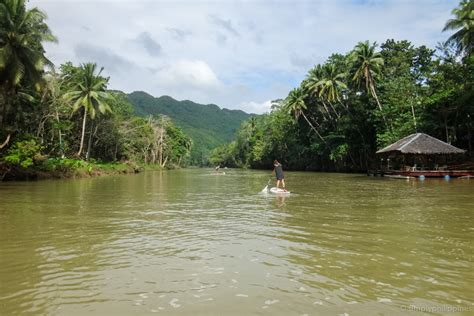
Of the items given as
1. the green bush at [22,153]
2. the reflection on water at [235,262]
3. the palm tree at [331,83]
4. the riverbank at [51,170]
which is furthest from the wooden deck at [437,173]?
the green bush at [22,153]

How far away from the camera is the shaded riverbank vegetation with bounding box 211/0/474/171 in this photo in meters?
37.0

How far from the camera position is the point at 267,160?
8519 cm

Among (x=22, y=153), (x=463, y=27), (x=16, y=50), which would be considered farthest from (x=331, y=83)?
(x=22, y=153)

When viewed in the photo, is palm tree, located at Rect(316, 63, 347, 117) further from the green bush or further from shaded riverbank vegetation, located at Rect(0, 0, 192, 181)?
the green bush

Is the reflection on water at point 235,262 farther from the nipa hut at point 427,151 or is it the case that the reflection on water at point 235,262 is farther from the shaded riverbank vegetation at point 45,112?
the nipa hut at point 427,151

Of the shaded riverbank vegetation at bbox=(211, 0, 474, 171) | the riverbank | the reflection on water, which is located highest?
the shaded riverbank vegetation at bbox=(211, 0, 474, 171)

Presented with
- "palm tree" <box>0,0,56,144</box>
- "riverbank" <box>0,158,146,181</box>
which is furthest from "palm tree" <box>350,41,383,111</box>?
"palm tree" <box>0,0,56,144</box>

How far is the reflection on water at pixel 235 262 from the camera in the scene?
459cm

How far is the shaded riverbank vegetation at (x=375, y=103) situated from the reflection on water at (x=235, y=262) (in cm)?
2845

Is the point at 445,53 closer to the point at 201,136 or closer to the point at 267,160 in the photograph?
the point at 267,160

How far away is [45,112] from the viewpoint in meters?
37.6

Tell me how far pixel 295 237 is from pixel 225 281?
3296mm

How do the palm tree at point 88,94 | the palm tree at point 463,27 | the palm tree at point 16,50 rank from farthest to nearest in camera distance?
the palm tree at point 88,94 < the palm tree at point 463,27 < the palm tree at point 16,50

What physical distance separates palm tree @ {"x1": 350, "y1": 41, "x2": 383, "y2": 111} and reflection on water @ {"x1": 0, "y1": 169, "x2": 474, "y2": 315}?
36.1m
